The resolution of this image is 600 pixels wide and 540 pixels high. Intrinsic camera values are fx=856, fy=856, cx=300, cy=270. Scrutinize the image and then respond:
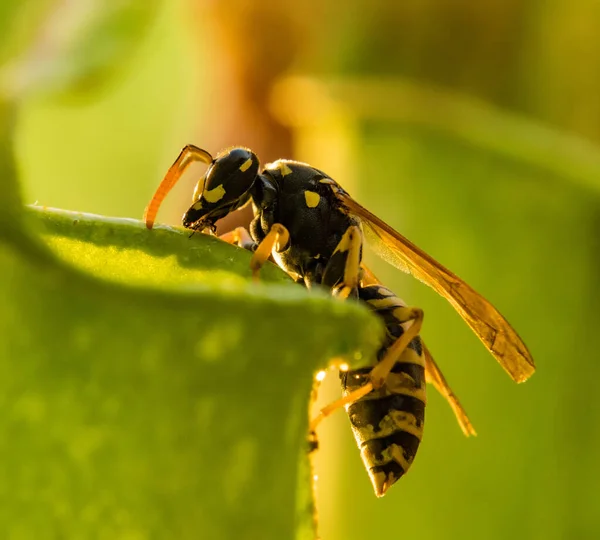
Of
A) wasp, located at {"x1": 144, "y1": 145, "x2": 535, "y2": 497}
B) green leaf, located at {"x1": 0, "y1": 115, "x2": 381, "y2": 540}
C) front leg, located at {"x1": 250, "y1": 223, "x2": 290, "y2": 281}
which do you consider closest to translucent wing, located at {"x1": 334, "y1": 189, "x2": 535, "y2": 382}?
wasp, located at {"x1": 144, "y1": 145, "x2": 535, "y2": 497}

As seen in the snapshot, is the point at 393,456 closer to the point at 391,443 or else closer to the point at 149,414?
the point at 391,443

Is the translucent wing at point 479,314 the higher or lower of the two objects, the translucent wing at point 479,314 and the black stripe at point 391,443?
the higher

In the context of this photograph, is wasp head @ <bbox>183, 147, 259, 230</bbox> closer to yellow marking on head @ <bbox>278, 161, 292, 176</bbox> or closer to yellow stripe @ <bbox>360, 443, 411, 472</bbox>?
yellow marking on head @ <bbox>278, 161, 292, 176</bbox>

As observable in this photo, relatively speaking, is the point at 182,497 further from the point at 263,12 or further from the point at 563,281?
the point at 263,12

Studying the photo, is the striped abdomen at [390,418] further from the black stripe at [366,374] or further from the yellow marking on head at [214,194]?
the yellow marking on head at [214,194]

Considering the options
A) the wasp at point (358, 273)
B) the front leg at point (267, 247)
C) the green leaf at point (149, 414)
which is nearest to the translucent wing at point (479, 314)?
the wasp at point (358, 273)

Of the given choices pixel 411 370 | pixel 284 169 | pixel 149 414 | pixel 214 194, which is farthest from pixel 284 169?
pixel 149 414
